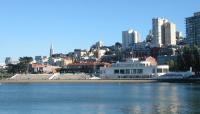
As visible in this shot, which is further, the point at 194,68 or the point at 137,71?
the point at 137,71

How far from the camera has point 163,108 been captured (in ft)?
157

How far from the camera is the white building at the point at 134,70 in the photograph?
163 metres

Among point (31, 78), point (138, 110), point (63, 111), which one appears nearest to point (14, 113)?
point (63, 111)

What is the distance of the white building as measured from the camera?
16338 centimetres

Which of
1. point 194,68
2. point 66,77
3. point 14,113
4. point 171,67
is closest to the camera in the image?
point 14,113

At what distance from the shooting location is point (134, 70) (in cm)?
16588

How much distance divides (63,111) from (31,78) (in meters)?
129

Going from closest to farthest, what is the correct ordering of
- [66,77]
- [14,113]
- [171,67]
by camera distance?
[14,113], [171,67], [66,77]

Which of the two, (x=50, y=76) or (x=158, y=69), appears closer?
(x=158, y=69)

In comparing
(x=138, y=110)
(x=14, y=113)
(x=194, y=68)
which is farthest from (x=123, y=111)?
(x=194, y=68)

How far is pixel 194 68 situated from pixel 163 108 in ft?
309

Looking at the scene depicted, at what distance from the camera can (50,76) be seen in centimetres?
17625

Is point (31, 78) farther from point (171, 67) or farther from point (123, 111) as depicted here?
point (123, 111)

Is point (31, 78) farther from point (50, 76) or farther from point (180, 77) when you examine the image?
point (180, 77)
